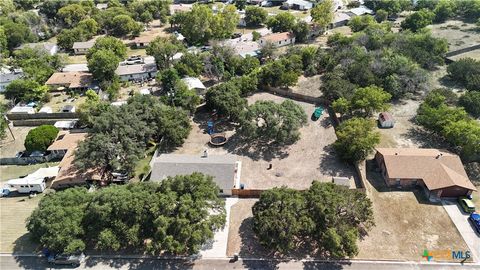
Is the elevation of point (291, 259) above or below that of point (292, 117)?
below

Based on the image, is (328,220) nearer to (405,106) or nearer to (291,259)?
(291,259)

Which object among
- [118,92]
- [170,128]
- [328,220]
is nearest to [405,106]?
[328,220]

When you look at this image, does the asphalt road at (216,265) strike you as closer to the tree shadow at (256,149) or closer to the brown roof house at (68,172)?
the brown roof house at (68,172)

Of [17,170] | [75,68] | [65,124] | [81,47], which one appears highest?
[81,47]

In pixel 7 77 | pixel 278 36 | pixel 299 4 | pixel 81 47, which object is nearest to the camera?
pixel 7 77

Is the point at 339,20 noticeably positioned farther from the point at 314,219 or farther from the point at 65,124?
the point at 314,219

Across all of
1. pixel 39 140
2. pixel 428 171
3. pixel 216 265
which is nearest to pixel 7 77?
pixel 39 140

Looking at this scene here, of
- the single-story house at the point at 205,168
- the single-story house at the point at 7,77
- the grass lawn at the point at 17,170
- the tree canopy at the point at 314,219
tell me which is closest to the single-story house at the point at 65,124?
the grass lawn at the point at 17,170
